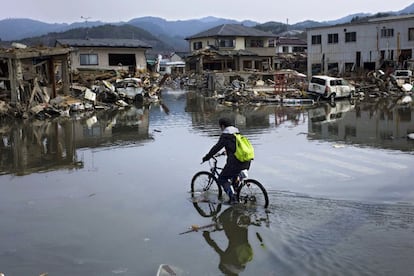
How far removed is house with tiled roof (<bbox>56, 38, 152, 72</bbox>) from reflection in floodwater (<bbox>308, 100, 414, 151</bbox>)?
2429 centimetres

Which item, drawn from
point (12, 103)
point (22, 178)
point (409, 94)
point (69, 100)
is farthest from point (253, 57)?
point (22, 178)

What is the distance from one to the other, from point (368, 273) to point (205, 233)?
8.56 feet

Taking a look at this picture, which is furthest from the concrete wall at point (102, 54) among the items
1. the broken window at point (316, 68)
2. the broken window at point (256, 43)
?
the broken window at point (316, 68)

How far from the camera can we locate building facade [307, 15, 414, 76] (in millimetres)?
45875

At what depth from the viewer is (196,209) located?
851 cm

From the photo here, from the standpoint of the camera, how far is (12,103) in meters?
24.3

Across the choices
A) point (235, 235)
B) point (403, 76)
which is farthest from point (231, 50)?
point (235, 235)

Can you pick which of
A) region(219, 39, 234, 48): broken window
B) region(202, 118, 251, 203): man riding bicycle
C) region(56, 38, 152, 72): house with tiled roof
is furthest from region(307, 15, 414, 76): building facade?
region(202, 118, 251, 203): man riding bicycle

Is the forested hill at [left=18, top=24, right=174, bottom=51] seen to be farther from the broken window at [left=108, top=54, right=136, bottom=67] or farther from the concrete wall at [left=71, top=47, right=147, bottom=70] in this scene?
the concrete wall at [left=71, top=47, right=147, bottom=70]

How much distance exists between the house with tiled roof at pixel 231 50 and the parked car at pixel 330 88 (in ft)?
72.2

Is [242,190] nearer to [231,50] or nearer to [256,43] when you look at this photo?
[231,50]

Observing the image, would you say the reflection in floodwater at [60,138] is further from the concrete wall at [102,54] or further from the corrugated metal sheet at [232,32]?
the corrugated metal sheet at [232,32]

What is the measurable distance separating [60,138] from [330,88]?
67.6 feet

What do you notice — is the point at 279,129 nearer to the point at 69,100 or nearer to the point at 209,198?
the point at 209,198
